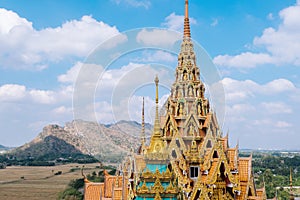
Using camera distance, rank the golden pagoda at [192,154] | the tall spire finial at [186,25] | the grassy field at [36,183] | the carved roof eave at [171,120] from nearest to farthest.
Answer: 1. the golden pagoda at [192,154]
2. the carved roof eave at [171,120]
3. the tall spire finial at [186,25]
4. the grassy field at [36,183]

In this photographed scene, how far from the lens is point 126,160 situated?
24.3 metres

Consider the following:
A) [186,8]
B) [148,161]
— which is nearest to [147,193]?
[148,161]

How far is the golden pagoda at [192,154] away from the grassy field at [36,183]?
3906 cm

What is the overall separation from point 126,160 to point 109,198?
8.60 feet

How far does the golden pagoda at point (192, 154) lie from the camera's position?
19094 millimetres

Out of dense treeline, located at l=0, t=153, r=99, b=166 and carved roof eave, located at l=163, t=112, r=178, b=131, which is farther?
dense treeline, located at l=0, t=153, r=99, b=166

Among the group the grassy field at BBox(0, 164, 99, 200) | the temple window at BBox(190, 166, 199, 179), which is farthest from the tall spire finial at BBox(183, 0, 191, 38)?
the grassy field at BBox(0, 164, 99, 200)

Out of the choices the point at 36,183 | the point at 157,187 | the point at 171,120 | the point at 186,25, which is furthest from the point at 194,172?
the point at 36,183

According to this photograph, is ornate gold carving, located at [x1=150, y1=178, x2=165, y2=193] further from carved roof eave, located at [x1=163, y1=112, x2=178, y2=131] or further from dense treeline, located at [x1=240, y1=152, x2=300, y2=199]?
dense treeline, located at [x1=240, y1=152, x2=300, y2=199]

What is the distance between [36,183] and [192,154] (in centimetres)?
6588

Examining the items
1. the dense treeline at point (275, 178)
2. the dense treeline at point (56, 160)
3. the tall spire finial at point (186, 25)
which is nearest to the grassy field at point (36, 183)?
the dense treeline at point (56, 160)

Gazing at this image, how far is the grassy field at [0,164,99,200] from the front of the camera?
6425 cm

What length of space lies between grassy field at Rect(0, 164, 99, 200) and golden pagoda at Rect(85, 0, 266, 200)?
39.1m

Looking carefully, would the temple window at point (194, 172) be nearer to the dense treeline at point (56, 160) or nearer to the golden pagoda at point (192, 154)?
the golden pagoda at point (192, 154)
